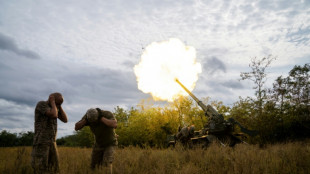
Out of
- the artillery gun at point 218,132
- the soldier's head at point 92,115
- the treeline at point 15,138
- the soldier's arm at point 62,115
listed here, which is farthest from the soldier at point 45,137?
the treeline at point 15,138

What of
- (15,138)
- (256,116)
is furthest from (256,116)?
(15,138)

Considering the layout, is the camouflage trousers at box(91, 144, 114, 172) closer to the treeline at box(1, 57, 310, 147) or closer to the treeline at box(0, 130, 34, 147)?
the treeline at box(1, 57, 310, 147)

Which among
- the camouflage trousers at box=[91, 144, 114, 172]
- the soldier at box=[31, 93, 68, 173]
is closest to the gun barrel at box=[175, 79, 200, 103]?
the camouflage trousers at box=[91, 144, 114, 172]

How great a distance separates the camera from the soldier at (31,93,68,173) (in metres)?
5.51

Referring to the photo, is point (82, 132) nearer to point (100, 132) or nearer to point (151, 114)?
point (151, 114)

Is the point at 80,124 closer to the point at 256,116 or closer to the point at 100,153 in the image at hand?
the point at 100,153

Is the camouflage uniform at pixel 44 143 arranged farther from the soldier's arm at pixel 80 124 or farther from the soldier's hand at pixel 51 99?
the soldier's arm at pixel 80 124

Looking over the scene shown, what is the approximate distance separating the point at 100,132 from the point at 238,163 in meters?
3.96

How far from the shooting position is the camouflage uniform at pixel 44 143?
5.50 metres

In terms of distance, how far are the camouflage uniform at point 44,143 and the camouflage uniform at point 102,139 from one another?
925 millimetres

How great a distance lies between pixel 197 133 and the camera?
43.5 ft

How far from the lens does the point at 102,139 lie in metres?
6.20

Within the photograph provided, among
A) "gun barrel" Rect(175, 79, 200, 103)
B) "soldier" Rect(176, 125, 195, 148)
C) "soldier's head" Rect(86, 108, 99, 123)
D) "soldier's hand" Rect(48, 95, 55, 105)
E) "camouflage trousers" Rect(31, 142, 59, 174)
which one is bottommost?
"camouflage trousers" Rect(31, 142, 59, 174)

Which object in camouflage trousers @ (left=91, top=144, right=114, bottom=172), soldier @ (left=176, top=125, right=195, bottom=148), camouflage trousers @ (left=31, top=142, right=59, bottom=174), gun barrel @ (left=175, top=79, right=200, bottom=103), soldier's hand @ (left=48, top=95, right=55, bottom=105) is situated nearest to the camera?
camouflage trousers @ (left=31, top=142, right=59, bottom=174)
